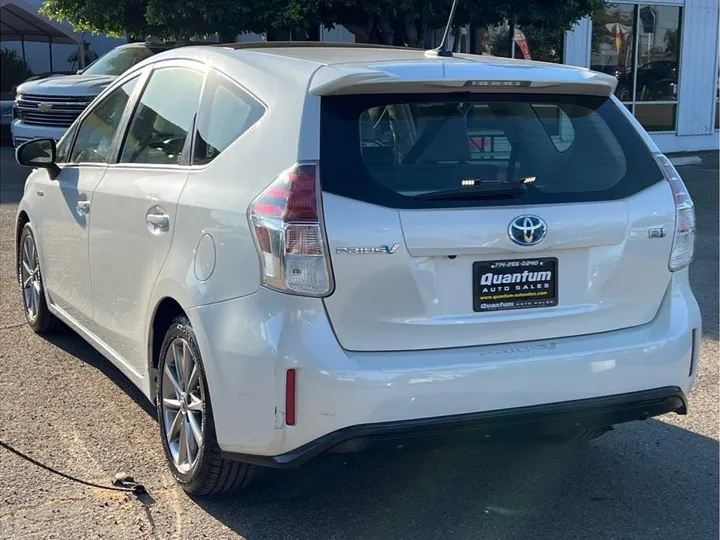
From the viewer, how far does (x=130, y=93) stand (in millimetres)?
4758

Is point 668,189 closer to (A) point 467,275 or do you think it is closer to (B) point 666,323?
(B) point 666,323

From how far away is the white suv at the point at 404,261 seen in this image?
3205mm

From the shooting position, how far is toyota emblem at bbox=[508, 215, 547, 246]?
336 centimetres

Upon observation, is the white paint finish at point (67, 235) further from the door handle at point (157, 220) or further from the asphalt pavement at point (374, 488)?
the door handle at point (157, 220)

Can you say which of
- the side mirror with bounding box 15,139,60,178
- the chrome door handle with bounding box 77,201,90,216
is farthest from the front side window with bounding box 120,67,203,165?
the side mirror with bounding box 15,139,60,178

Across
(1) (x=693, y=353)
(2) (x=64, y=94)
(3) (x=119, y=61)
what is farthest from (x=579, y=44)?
(1) (x=693, y=353)

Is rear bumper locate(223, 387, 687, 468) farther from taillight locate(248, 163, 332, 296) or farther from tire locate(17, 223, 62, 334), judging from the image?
tire locate(17, 223, 62, 334)

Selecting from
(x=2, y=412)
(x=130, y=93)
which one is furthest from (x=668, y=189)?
(x=2, y=412)

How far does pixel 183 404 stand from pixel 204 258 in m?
0.67

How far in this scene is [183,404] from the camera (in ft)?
12.6

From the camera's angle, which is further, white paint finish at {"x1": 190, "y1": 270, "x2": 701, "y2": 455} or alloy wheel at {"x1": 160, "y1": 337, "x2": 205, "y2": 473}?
alloy wheel at {"x1": 160, "y1": 337, "x2": 205, "y2": 473}

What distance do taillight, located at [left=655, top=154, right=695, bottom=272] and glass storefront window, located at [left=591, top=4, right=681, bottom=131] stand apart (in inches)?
595

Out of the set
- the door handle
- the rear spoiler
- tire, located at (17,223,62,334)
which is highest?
the rear spoiler

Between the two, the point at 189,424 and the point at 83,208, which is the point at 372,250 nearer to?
the point at 189,424
